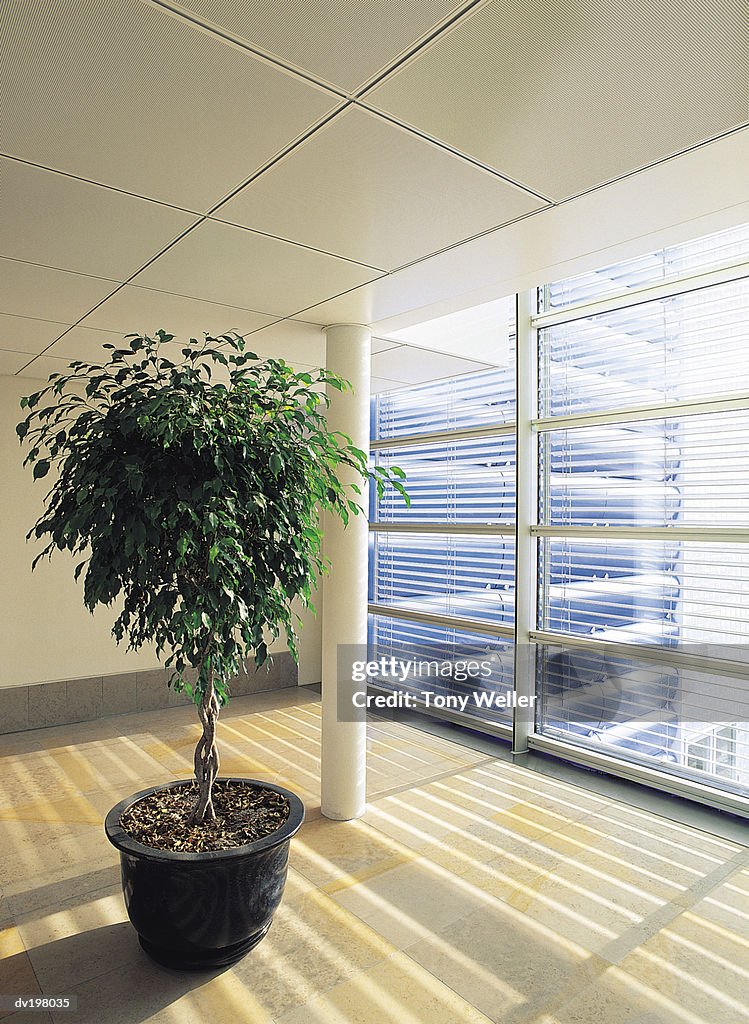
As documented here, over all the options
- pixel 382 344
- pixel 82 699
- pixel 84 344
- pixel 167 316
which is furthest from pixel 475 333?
pixel 82 699

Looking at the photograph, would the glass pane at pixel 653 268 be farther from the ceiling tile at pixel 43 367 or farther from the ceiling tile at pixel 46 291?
the ceiling tile at pixel 43 367

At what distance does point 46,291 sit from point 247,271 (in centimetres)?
93

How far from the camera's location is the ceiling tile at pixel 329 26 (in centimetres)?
136

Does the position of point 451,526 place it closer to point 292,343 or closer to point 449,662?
point 449,662

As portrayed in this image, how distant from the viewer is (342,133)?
1795mm

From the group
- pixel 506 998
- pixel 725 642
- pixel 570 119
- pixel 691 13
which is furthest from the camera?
pixel 725 642

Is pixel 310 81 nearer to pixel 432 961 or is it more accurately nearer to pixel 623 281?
pixel 432 961

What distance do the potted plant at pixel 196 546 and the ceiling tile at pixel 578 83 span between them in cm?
88

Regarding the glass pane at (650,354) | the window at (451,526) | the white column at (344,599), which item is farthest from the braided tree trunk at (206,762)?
the glass pane at (650,354)

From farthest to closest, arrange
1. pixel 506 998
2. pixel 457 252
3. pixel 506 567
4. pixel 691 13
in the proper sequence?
pixel 506 567
pixel 457 252
pixel 506 998
pixel 691 13

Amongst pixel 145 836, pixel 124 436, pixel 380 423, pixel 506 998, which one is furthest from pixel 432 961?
pixel 380 423

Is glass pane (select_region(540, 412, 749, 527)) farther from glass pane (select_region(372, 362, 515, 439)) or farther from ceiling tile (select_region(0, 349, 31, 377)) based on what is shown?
ceiling tile (select_region(0, 349, 31, 377))

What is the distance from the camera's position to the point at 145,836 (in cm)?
238

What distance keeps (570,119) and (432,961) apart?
2.51 meters
